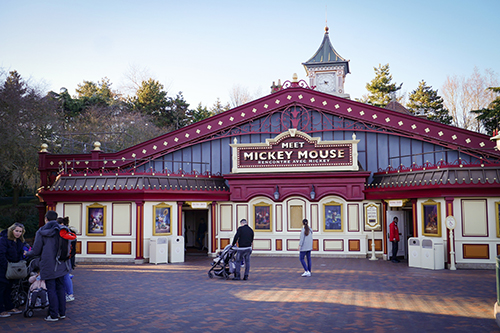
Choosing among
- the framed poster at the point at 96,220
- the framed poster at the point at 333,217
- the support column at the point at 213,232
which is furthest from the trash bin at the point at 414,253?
the framed poster at the point at 96,220

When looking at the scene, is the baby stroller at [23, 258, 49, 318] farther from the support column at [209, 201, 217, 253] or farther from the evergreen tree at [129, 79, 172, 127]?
the evergreen tree at [129, 79, 172, 127]

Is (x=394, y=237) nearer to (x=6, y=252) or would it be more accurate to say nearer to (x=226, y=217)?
(x=226, y=217)

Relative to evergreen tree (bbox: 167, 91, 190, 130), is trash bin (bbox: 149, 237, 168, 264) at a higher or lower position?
lower

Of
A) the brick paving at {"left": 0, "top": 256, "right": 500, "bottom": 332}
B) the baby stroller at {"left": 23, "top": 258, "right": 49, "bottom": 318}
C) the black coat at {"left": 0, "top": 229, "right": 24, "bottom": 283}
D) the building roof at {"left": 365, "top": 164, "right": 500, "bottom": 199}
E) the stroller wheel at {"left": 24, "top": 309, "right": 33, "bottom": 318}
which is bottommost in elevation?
the brick paving at {"left": 0, "top": 256, "right": 500, "bottom": 332}

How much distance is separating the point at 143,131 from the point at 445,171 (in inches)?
1222

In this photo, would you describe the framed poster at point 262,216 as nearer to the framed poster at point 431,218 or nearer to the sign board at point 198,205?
the sign board at point 198,205

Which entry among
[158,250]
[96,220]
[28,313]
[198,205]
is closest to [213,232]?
[198,205]

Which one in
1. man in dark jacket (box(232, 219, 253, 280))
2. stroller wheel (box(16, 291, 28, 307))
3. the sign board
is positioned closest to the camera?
stroller wheel (box(16, 291, 28, 307))

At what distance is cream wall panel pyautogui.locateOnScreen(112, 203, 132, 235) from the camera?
1745 cm

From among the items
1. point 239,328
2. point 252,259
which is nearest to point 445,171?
point 252,259

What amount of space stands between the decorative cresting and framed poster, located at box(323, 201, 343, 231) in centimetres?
160

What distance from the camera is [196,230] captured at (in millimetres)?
23078

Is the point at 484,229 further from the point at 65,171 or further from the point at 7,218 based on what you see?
the point at 7,218

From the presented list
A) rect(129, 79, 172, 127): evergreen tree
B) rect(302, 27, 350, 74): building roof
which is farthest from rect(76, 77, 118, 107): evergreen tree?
rect(302, 27, 350, 74): building roof
